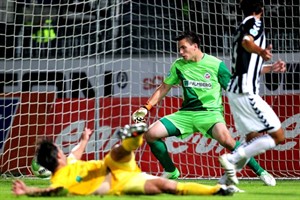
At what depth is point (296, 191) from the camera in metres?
9.39

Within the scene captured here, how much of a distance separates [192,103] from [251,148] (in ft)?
7.96

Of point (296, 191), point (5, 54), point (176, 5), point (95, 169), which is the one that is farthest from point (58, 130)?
point (95, 169)

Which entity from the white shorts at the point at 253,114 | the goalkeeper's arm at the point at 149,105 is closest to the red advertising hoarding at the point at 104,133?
the goalkeeper's arm at the point at 149,105

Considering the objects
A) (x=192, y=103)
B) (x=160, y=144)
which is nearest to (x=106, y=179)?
(x=160, y=144)

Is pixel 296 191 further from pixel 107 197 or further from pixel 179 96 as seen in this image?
pixel 179 96

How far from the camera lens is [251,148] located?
26.7ft

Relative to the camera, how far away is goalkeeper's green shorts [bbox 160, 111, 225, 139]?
33.9 feet

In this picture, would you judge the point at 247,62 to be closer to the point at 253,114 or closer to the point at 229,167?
the point at 253,114

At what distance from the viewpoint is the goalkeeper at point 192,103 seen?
10352 millimetres

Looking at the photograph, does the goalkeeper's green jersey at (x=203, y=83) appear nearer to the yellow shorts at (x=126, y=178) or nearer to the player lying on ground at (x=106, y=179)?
the player lying on ground at (x=106, y=179)

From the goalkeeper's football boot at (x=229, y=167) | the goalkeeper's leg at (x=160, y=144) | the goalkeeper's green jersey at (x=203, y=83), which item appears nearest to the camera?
the goalkeeper's football boot at (x=229, y=167)

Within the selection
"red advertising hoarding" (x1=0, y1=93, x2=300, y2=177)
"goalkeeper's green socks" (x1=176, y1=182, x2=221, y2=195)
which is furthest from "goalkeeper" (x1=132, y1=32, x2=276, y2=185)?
"goalkeeper's green socks" (x1=176, y1=182, x2=221, y2=195)

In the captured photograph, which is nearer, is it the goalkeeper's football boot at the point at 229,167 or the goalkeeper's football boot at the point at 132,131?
the goalkeeper's football boot at the point at 132,131

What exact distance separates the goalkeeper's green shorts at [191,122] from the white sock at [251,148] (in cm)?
218
